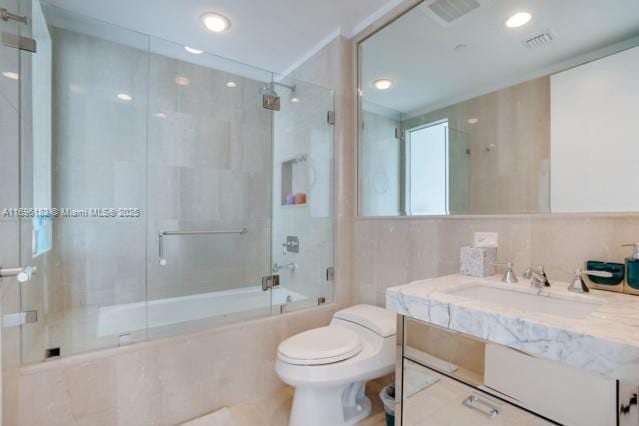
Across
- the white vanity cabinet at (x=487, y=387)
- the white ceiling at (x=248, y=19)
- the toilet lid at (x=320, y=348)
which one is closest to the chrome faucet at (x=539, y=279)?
the white vanity cabinet at (x=487, y=387)

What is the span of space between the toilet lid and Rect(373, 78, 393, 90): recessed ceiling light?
5.02 ft

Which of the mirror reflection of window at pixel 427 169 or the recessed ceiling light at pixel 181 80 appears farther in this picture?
the recessed ceiling light at pixel 181 80

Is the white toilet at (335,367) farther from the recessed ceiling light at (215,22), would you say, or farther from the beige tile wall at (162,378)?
the recessed ceiling light at (215,22)

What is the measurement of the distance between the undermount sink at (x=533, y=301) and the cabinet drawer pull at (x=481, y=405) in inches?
10.7

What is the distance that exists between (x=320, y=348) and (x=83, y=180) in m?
1.58

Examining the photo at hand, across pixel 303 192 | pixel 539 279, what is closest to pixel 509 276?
pixel 539 279

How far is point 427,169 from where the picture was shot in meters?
1.75

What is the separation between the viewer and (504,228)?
4.40 feet

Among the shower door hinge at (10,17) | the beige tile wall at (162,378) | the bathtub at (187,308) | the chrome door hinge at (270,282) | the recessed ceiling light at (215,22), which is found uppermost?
the recessed ceiling light at (215,22)

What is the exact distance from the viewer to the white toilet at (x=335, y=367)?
135 cm

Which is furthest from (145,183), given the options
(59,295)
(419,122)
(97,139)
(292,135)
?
(419,122)

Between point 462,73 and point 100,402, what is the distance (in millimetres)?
2317

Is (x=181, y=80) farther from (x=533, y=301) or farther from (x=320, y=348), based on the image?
(x=533, y=301)

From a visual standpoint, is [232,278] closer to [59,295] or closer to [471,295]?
[59,295]
